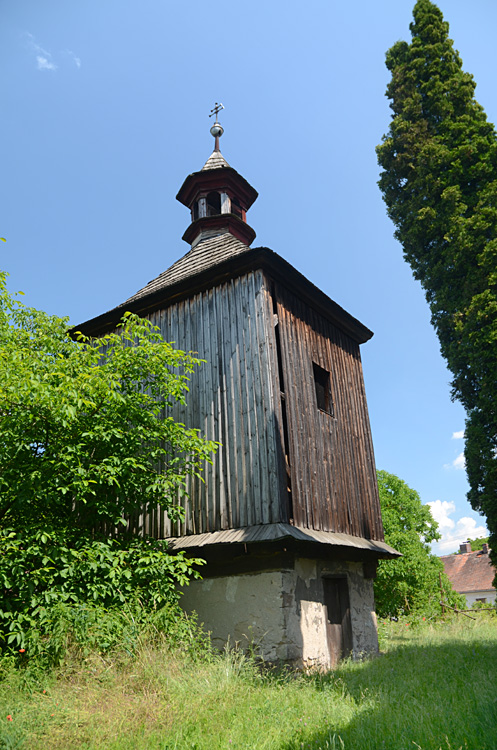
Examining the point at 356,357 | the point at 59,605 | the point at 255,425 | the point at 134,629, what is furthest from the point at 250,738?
the point at 356,357

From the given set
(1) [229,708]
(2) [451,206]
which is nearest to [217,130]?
(2) [451,206]

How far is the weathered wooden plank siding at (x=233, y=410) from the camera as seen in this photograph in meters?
8.15

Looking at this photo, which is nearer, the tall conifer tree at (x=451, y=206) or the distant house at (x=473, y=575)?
the tall conifer tree at (x=451, y=206)

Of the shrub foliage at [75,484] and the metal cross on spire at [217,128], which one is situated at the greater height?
the metal cross on spire at [217,128]

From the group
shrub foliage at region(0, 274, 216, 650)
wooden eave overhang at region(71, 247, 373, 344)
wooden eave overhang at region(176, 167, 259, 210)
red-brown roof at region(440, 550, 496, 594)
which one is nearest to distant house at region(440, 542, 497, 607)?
red-brown roof at region(440, 550, 496, 594)

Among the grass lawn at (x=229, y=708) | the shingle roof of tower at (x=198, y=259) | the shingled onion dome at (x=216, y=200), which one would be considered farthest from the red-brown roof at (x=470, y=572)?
the grass lawn at (x=229, y=708)

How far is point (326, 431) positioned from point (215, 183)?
312 inches

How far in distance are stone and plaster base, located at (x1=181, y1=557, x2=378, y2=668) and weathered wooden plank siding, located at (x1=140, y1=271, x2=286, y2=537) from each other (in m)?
0.89

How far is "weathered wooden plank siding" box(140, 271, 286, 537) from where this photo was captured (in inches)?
321

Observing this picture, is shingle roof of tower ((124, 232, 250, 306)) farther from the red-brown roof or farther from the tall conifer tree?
the red-brown roof

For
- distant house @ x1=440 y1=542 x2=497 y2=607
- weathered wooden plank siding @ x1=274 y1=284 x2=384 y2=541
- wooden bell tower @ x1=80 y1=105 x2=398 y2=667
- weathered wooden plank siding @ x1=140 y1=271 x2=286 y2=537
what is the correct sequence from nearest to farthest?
wooden bell tower @ x1=80 y1=105 x2=398 y2=667
weathered wooden plank siding @ x1=140 y1=271 x2=286 y2=537
weathered wooden plank siding @ x1=274 y1=284 x2=384 y2=541
distant house @ x1=440 y1=542 x2=497 y2=607

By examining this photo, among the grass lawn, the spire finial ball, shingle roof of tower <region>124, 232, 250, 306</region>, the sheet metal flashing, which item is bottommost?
the grass lawn

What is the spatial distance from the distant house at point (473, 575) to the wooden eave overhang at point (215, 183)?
35.3m

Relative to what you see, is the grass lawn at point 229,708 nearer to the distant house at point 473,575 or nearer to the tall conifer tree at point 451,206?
the tall conifer tree at point 451,206
